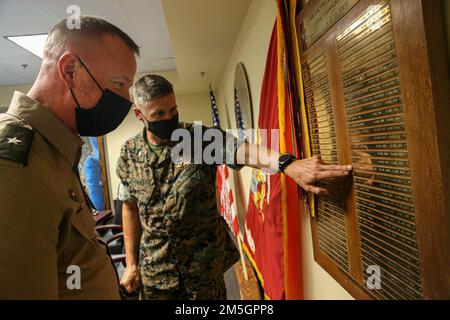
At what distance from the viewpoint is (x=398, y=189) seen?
62 cm

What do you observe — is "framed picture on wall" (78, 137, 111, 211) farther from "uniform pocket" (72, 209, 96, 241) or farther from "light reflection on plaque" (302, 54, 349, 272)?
"light reflection on plaque" (302, 54, 349, 272)

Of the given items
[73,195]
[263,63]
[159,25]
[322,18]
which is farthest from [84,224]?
[159,25]

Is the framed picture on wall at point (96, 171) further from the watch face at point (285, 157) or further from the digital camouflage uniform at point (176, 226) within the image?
the watch face at point (285, 157)

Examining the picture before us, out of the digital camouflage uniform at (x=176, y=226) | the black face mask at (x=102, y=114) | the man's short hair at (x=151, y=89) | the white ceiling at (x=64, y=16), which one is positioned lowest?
the digital camouflage uniform at (x=176, y=226)

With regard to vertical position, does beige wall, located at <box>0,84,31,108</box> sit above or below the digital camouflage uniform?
above

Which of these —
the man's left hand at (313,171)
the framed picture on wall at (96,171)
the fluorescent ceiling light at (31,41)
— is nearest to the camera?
the man's left hand at (313,171)

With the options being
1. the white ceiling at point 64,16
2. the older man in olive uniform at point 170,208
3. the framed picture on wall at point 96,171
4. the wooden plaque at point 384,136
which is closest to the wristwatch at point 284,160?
the wooden plaque at point 384,136

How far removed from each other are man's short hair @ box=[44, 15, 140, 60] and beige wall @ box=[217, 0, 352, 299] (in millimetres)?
971

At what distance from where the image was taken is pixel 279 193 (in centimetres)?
136

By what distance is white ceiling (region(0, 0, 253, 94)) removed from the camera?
6.42ft

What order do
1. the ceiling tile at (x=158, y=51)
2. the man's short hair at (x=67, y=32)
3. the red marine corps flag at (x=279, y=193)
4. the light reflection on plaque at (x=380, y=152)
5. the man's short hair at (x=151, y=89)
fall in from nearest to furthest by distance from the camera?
1. the light reflection on plaque at (x=380, y=152)
2. the man's short hair at (x=67, y=32)
3. the red marine corps flag at (x=279, y=193)
4. the man's short hair at (x=151, y=89)
5. the ceiling tile at (x=158, y=51)

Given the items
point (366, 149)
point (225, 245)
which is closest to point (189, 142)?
point (225, 245)

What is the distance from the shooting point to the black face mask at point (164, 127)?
1.27 metres

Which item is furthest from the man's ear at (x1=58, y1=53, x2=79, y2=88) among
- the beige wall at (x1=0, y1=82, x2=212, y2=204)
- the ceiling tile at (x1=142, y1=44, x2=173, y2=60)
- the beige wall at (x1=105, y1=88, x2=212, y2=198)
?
the beige wall at (x1=105, y1=88, x2=212, y2=198)
